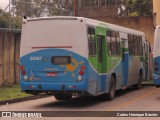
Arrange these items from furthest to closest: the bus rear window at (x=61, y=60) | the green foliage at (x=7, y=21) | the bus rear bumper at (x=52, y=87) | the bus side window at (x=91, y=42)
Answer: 1. the green foliage at (x=7, y=21)
2. the bus side window at (x=91, y=42)
3. the bus rear window at (x=61, y=60)
4. the bus rear bumper at (x=52, y=87)

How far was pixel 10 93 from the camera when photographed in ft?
60.1

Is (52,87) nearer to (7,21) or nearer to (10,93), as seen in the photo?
(10,93)

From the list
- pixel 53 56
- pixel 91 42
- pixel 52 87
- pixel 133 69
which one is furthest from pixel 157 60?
pixel 52 87

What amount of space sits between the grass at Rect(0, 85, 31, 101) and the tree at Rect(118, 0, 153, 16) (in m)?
26.5

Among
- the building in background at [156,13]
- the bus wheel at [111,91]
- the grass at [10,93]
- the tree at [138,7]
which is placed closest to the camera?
the bus wheel at [111,91]

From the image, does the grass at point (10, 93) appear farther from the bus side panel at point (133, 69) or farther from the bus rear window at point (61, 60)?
the bus side panel at point (133, 69)

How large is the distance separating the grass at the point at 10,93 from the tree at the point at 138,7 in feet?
87.0

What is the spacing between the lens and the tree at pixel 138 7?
1801 inches

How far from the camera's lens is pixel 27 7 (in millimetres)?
24453

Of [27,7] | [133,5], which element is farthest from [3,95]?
[133,5]

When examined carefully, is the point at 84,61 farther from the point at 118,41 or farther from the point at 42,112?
the point at 118,41

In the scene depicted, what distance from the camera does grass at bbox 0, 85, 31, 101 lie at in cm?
1697

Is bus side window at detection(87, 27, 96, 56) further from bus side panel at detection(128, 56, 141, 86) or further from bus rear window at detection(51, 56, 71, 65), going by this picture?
bus side panel at detection(128, 56, 141, 86)

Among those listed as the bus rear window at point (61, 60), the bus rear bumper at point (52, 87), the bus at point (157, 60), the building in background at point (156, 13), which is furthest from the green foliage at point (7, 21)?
the building in background at point (156, 13)
